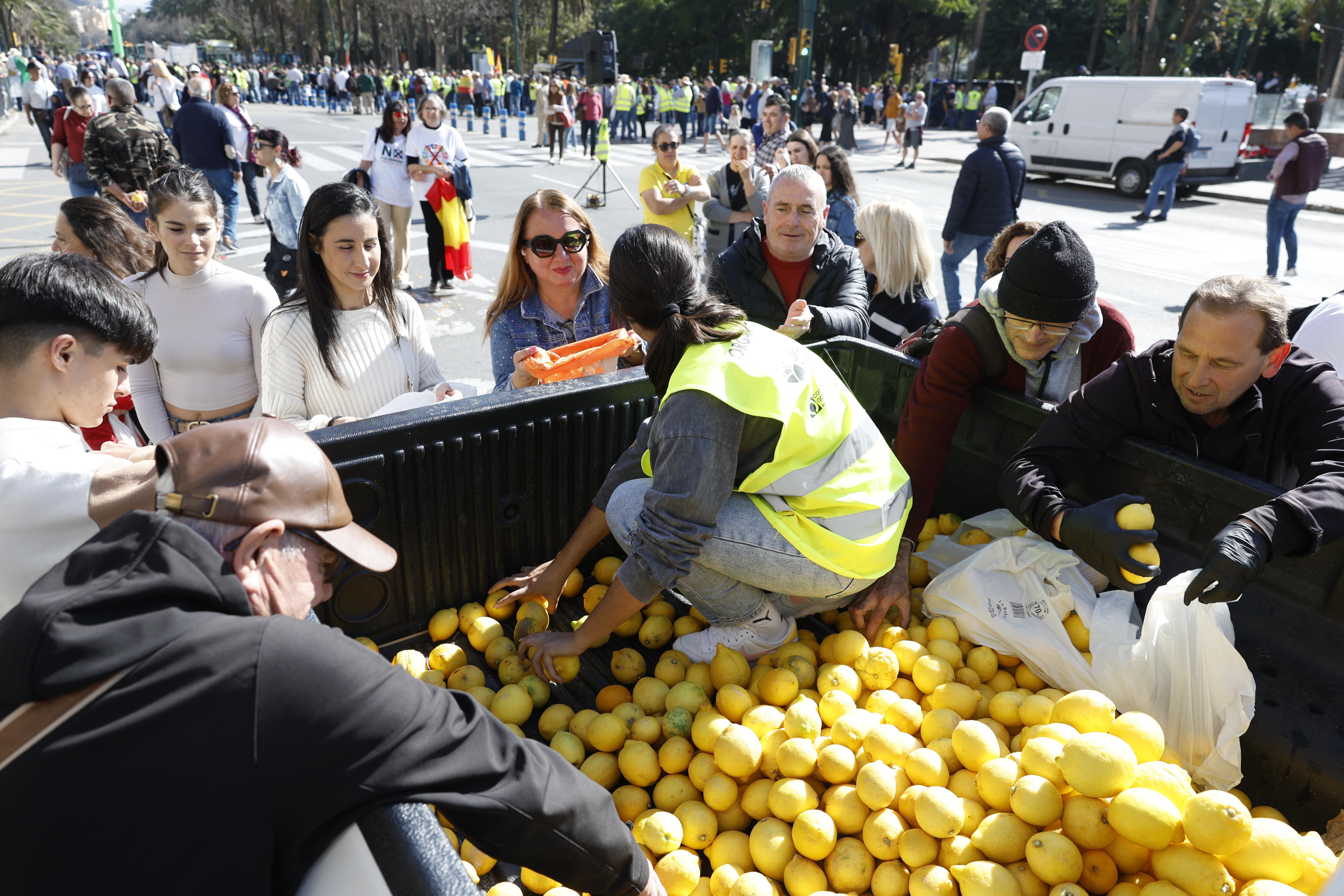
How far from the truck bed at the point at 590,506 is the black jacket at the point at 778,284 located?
0.71m

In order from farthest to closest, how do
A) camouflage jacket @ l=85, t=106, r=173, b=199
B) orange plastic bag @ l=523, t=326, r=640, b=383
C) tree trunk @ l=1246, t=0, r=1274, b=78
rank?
tree trunk @ l=1246, t=0, r=1274, b=78
camouflage jacket @ l=85, t=106, r=173, b=199
orange plastic bag @ l=523, t=326, r=640, b=383

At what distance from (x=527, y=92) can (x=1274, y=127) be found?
1147 inches

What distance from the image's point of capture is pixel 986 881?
1903mm

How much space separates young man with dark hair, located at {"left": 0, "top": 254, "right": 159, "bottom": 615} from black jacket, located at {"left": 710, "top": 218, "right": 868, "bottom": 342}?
2.88 m

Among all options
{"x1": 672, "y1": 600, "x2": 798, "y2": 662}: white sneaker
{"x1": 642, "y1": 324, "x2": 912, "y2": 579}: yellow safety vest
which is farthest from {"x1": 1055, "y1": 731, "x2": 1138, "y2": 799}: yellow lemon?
{"x1": 672, "y1": 600, "x2": 798, "y2": 662}: white sneaker

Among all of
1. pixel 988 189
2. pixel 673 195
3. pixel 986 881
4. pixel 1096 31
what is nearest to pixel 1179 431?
pixel 986 881

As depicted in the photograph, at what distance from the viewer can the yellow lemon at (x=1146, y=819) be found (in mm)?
1865

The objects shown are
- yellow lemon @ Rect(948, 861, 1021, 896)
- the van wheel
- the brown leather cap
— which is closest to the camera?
the brown leather cap

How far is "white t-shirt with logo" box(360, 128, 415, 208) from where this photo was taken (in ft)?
27.7

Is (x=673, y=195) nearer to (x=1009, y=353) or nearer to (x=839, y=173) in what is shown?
(x=839, y=173)

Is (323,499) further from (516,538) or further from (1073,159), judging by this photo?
(1073,159)

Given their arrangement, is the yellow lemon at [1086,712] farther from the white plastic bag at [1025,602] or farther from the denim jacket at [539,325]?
the denim jacket at [539,325]

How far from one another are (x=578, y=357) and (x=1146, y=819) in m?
2.31

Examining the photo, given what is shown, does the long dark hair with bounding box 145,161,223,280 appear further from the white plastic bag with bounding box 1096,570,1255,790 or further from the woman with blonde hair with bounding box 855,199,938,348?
the white plastic bag with bounding box 1096,570,1255,790
